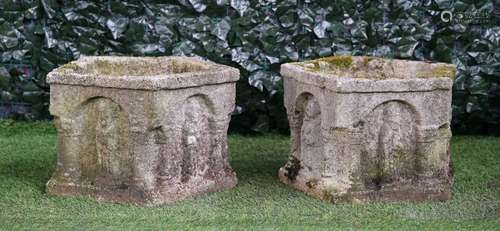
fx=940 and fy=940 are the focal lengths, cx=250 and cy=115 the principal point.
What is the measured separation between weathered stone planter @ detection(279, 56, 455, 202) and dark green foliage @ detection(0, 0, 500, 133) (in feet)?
4.99

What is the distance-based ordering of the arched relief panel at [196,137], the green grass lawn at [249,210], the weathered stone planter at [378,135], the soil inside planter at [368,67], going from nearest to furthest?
the green grass lawn at [249,210] < the weathered stone planter at [378,135] < the arched relief panel at [196,137] < the soil inside planter at [368,67]

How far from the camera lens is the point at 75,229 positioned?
485cm

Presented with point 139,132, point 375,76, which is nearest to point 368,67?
point 375,76

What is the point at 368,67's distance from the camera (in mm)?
6059

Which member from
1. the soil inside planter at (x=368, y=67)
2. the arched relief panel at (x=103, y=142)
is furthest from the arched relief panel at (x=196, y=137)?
the soil inside planter at (x=368, y=67)

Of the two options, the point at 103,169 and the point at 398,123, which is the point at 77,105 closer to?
the point at 103,169

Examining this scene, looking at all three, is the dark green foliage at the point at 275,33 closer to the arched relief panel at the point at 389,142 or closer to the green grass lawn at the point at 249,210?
the green grass lawn at the point at 249,210

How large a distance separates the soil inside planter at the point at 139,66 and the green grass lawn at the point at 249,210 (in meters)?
0.78

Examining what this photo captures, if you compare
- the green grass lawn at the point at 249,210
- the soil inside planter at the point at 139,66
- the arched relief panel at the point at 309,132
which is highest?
the soil inside planter at the point at 139,66

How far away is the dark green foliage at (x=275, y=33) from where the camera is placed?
714 centimetres

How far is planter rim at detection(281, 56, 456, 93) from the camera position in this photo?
517 cm

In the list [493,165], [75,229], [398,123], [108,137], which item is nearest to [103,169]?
[108,137]

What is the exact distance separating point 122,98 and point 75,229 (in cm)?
78

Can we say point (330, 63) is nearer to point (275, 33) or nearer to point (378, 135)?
point (378, 135)
